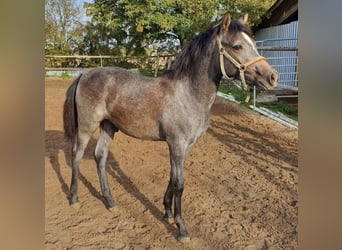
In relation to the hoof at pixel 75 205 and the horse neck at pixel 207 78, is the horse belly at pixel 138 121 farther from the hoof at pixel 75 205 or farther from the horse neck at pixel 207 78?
the hoof at pixel 75 205

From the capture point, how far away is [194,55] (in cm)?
203

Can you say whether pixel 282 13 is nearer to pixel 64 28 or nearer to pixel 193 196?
pixel 64 28

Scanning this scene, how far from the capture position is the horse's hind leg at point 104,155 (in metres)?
2.53

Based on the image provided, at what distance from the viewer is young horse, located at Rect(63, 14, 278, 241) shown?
72.7 inches

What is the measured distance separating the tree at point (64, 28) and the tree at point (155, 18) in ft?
2.44

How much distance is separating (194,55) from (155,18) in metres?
8.64

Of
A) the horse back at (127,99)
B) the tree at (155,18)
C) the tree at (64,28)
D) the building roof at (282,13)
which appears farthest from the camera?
the tree at (155,18)

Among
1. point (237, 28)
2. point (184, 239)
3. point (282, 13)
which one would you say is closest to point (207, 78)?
point (237, 28)

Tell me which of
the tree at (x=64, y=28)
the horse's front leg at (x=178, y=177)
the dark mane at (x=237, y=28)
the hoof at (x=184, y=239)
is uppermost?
the tree at (x=64, y=28)

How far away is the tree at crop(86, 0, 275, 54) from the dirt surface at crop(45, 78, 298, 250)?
648 cm

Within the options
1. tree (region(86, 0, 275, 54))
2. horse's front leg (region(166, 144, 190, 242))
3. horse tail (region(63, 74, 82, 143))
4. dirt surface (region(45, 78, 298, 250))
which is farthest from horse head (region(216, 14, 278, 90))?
tree (region(86, 0, 275, 54))

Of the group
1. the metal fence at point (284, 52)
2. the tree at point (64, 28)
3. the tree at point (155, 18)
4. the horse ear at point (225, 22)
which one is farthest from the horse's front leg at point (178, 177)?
the tree at point (155, 18)

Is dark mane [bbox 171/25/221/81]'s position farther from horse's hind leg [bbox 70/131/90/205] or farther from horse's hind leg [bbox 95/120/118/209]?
horse's hind leg [bbox 70/131/90/205]

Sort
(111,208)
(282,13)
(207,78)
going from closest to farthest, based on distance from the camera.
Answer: (207,78) < (111,208) < (282,13)
